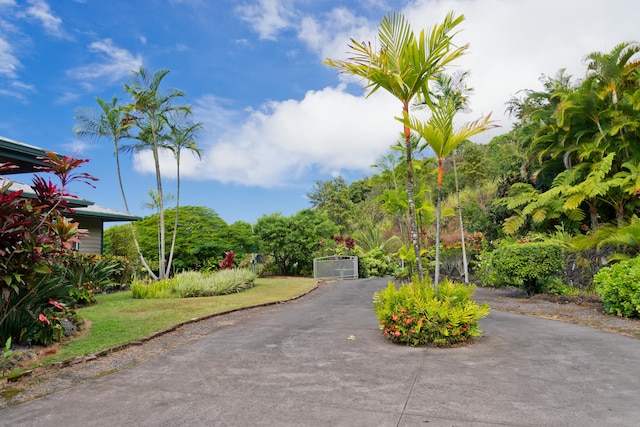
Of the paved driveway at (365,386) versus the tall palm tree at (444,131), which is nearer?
the paved driveway at (365,386)

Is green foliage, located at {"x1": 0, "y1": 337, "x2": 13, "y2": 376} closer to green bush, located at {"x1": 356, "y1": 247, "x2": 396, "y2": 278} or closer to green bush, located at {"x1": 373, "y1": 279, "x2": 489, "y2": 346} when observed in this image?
green bush, located at {"x1": 373, "y1": 279, "x2": 489, "y2": 346}

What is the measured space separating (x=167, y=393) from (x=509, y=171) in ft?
59.9

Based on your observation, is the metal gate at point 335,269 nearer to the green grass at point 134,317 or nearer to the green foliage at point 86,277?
the green grass at point 134,317

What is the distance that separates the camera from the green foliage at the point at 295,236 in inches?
902

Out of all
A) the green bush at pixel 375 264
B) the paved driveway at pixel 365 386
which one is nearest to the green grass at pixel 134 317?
the paved driveway at pixel 365 386

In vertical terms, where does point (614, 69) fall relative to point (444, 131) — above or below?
above

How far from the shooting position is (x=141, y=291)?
1257 centimetres

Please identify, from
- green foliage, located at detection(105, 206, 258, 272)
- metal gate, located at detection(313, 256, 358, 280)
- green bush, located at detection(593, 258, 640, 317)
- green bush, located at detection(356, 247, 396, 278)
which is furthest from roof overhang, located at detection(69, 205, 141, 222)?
green bush, located at detection(593, 258, 640, 317)

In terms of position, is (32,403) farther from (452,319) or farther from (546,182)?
(546,182)

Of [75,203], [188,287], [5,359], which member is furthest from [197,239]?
[5,359]

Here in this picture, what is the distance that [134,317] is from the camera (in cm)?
865

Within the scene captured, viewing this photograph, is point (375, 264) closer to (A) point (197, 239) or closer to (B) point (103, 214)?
(A) point (197, 239)

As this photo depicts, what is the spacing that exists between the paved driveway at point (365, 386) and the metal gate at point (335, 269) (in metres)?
15.7

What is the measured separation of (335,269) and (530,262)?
12556 millimetres
